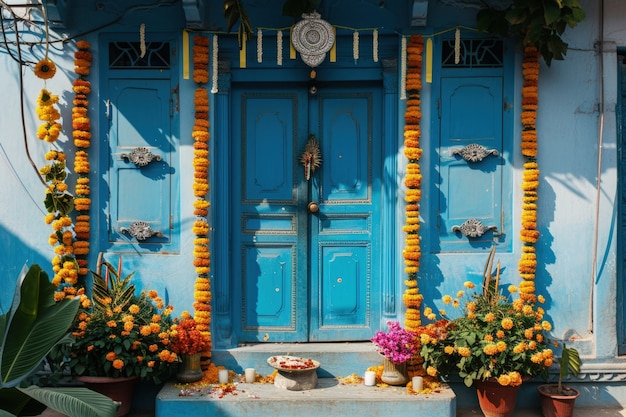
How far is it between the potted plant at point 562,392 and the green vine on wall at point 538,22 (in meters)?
2.35

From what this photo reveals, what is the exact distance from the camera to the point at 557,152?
620 centimetres

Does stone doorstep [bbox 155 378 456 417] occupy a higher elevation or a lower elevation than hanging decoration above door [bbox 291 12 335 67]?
lower

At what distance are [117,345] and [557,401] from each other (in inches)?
134

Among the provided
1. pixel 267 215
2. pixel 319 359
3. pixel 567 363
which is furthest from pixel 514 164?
pixel 319 359

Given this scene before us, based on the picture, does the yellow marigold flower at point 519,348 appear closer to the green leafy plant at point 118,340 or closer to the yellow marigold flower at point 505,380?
the yellow marigold flower at point 505,380

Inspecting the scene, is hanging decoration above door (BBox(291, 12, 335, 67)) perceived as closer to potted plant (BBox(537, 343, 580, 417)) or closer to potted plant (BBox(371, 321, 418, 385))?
potted plant (BBox(371, 321, 418, 385))

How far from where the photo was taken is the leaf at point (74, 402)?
4.30 metres

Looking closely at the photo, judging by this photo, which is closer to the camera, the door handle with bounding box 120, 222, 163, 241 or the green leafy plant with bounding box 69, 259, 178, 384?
the green leafy plant with bounding box 69, 259, 178, 384

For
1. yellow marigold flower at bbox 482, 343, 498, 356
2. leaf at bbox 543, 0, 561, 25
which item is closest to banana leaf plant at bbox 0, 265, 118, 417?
yellow marigold flower at bbox 482, 343, 498, 356

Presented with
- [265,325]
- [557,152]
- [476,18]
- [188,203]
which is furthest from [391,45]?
[265,325]

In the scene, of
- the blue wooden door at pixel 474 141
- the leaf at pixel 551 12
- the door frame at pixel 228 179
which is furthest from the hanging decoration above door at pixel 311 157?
the leaf at pixel 551 12

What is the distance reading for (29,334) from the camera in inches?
187

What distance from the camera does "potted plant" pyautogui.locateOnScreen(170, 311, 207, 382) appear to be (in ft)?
19.0

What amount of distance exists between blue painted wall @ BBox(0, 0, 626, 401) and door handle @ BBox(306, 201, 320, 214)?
693 millimetres
